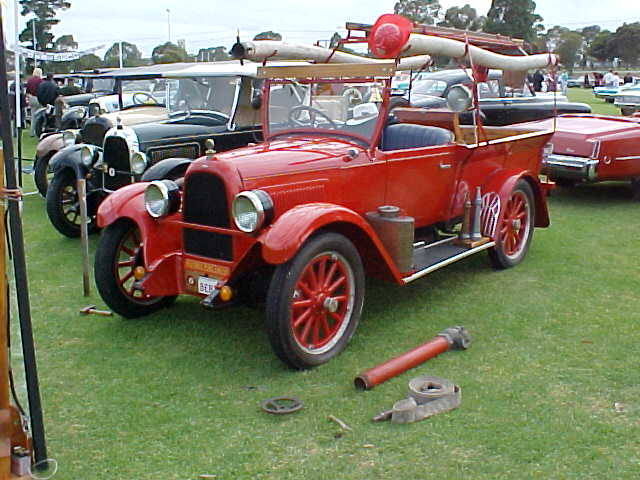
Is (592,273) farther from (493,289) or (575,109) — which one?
(575,109)

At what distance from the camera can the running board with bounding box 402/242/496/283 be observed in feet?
16.8

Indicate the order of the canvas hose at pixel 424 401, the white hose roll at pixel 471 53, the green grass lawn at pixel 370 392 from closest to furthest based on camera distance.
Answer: the green grass lawn at pixel 370 392, the canvas hose at pixel 424 401, the white hose roll at pixel 471 53

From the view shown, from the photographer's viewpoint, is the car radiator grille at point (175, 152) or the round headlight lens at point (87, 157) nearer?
the car radiator grille at point (175, 152)

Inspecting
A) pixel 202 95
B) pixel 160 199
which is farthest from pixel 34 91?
pixel 160 199

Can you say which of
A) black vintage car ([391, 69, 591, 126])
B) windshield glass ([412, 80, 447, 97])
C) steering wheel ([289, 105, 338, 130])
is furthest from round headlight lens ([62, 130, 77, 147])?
windshield glass ([412, 80, 447, 97])

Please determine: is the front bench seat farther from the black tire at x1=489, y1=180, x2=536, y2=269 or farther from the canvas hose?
the canvas hose

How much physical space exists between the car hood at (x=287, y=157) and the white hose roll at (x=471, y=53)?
78 cm

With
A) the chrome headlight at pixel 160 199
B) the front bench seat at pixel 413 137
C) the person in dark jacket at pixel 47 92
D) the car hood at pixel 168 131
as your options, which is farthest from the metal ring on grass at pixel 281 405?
the person in dark jacket at pixel 47 92

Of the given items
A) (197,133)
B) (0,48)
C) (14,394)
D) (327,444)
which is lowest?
(327,444)

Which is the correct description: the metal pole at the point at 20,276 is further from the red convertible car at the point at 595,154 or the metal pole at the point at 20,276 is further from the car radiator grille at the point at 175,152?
the red convertible car at the point at 595,154

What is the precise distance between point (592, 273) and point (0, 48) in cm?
512

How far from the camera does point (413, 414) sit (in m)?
3.59

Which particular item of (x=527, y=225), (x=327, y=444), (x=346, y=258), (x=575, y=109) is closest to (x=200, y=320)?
(x=346, y=258)

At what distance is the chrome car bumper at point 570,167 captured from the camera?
338 inches
